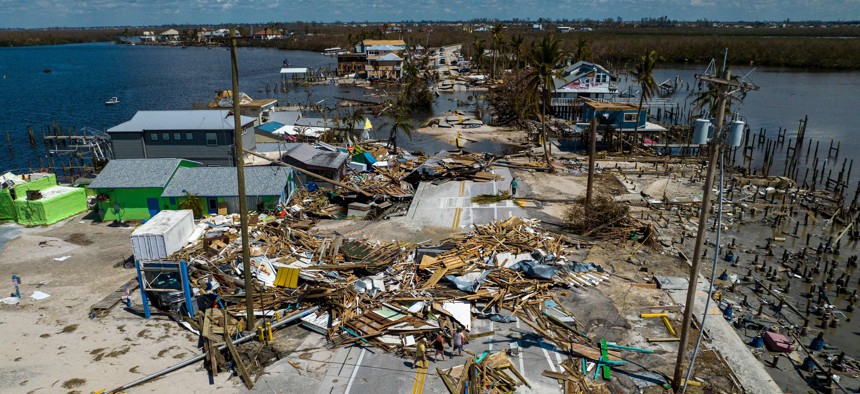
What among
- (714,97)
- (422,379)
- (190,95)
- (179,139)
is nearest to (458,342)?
(422,379)

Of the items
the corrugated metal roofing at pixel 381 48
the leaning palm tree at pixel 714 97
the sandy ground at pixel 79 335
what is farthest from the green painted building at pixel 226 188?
the corrugated metal roofing at pixel 381 48

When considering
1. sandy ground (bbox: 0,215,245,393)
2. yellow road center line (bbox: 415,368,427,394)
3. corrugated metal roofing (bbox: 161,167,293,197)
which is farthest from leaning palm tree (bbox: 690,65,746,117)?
corrugated metal roofing (bbox: 161,167,293,197)

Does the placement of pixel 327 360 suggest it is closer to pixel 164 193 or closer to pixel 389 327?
pixel 389 327

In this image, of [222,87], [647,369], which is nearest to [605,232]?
[647,369]

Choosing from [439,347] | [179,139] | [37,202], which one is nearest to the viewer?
[439,347]

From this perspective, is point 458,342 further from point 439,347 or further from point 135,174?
point 135,174

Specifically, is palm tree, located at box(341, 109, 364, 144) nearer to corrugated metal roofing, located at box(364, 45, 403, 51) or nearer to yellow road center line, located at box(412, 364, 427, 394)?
yellow road center line, located at box(412, 364, 427, 394)

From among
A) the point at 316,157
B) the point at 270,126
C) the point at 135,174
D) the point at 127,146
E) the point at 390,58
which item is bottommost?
the point at 135,174
